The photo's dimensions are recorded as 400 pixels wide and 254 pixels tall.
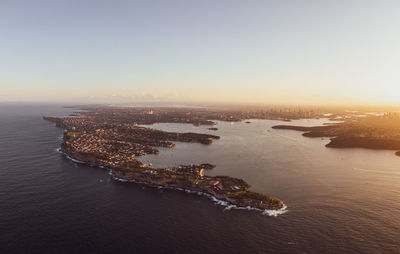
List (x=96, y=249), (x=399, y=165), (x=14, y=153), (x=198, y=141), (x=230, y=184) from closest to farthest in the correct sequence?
(x=96, y=249)
(x=230, y=184)
(x=399, y=165)
(x=14, y=153)
(x=198, y=141)

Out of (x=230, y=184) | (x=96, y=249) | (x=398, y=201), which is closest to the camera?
(x=96, y=249)

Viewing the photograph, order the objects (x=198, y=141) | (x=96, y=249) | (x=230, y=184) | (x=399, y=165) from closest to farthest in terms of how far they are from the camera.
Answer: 1. (x=96, y=249)
2. (x=230, y=184)
3. (x=399, y=165)
4. (x=198, y=141)

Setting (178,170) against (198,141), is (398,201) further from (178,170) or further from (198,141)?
(198,141)

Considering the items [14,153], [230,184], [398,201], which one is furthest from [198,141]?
[398,201]

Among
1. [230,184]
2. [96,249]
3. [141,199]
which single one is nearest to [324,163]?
[230,184]

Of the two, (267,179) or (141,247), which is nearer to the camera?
(141,247)

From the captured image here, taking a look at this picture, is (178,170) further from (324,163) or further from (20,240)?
(324,163)
